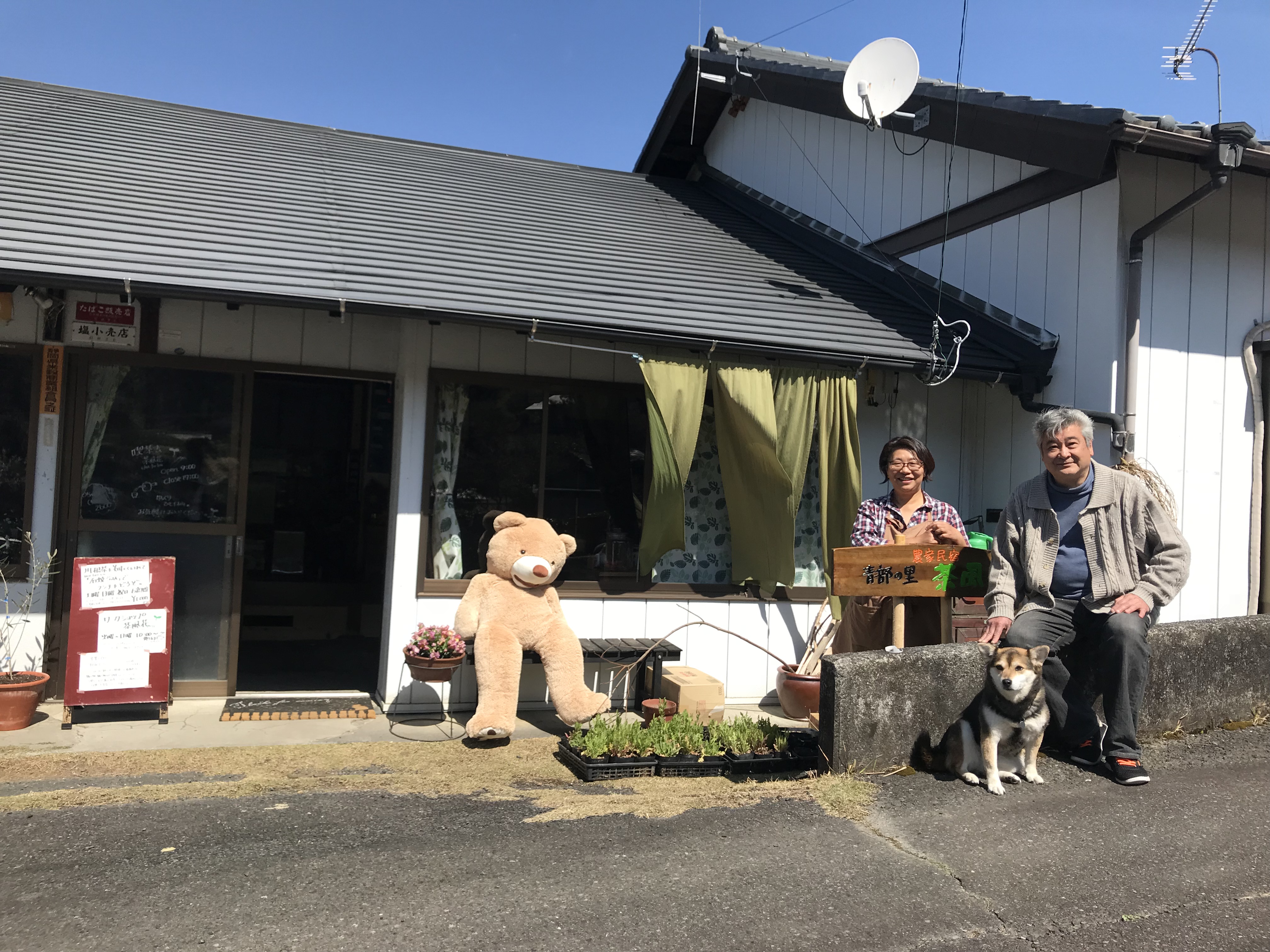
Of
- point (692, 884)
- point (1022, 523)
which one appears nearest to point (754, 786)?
point (692, 884)

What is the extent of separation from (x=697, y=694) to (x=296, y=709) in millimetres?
2766

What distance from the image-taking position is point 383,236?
7.10 metres

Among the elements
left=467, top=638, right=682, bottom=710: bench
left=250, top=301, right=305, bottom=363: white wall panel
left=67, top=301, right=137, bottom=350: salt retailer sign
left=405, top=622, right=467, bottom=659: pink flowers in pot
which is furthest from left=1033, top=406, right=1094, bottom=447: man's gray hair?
left=67, top=301, right=137, bottom=350: salt retailer sign

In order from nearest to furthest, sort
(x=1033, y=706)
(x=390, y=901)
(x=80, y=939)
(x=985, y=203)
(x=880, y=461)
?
(x=80, y=939)
(x=390, y=901)
(x=1033, y=706)
(x=880, y=461)
(x=985, y=203)

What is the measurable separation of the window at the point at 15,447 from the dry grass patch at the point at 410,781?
171 cm

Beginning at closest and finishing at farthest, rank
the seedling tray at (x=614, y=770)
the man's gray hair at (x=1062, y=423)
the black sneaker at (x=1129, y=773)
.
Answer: the black sneaker at (x=1129, y=773) → the man's gray hair at (x=1062, y=423) → the seedling tray at (x=614, y=770)

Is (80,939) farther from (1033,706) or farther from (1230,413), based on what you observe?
(1230,413)

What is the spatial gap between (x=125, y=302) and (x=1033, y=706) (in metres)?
6.14

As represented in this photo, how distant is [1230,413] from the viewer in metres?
6.98

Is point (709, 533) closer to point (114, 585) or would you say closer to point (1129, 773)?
point (1129, 773)

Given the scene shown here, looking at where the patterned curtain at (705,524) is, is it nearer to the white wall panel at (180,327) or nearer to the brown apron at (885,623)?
the brown apron at (885,623)

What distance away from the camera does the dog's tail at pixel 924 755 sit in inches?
187

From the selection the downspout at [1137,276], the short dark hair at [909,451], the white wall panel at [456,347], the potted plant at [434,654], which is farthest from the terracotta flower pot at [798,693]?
the white wall panel at [456,347]

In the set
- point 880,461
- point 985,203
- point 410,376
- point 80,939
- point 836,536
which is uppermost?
point 985,203
